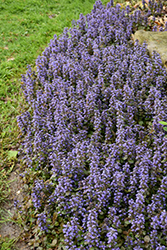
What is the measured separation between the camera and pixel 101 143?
5.04 m

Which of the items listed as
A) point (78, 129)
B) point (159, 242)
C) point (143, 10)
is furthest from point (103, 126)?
point (143, 10)

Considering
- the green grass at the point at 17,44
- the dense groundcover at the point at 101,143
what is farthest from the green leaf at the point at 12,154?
the dense groundcover at the point at 101,143

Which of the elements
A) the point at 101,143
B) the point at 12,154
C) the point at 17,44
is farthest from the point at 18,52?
the point at 101,143

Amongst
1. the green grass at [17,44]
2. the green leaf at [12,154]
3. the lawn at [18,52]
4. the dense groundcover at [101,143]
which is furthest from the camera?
the green grass at [17,44]

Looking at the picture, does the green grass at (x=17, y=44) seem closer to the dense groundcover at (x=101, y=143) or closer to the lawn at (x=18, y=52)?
the lawn at (x=18, y=52)

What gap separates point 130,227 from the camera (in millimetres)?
3924

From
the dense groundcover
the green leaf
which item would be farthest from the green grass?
the dense groundcover

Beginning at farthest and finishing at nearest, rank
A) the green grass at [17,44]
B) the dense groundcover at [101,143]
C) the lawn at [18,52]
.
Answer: the green grass at [17,44]
the lawn at [18,52]
the dense groundcover at [101,143]

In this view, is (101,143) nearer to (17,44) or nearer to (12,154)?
(12,154)

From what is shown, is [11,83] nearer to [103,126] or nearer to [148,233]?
[103,126]

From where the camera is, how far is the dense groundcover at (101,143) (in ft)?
12.1

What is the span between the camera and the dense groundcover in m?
3.70

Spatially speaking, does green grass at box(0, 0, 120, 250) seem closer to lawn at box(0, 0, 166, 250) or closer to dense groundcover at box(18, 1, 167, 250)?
lawn at box(0, 0, 166, 250)

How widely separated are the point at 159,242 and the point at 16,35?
871cm
